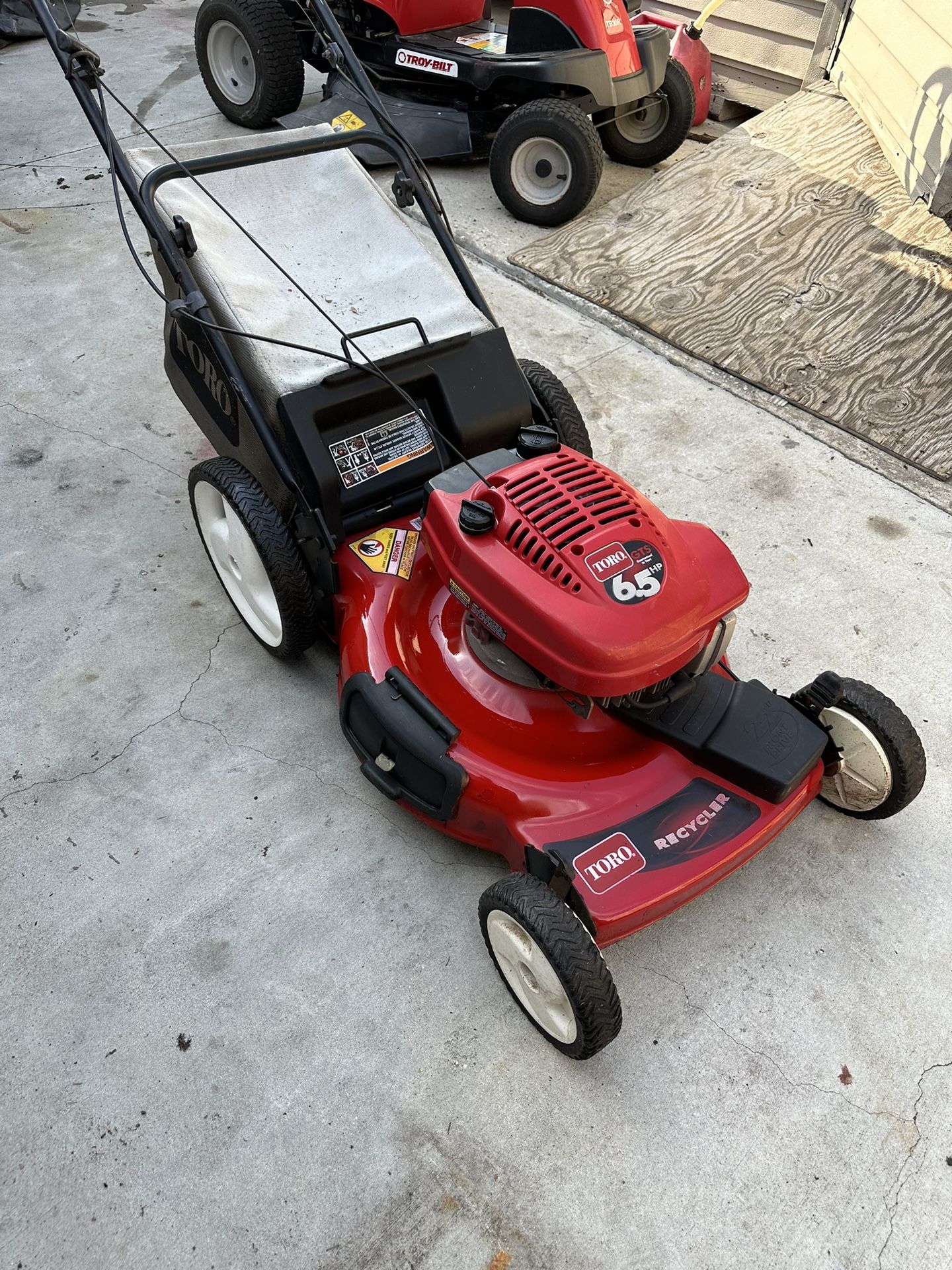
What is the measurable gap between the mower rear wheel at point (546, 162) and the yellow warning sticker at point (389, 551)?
2.50m

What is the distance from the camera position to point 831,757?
202 cm

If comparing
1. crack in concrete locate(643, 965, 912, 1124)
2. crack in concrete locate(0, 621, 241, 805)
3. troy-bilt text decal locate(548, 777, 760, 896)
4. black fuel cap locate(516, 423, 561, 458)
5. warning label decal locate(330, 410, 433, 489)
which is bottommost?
crack in concrete locate(0, 621, 241, 805)

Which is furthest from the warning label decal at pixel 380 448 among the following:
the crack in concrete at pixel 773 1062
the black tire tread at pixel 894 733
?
the crack in concrete at pixel 773 1062

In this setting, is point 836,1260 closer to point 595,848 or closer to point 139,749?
point 595,848

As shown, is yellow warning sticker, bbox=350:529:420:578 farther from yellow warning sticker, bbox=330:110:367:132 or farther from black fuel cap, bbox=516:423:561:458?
yellow warning sticker, bbox=330:110:367:132

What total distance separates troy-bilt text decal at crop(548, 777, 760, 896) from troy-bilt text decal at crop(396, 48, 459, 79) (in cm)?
356

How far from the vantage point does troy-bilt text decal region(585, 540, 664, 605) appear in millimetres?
1647

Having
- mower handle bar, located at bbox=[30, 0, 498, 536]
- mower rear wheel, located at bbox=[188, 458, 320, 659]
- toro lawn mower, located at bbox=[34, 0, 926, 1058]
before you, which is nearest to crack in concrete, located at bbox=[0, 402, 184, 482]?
toro lawn mower, located at bbox=[34, 0, 926, 1058]

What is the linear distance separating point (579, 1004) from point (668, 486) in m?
1.85

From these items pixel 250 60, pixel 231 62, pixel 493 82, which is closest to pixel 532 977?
pixel 493 82

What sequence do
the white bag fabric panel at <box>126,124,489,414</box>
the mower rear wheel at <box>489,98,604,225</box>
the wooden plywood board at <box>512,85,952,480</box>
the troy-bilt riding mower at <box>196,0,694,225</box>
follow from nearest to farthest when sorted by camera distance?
the white bag fabric panel at <box>126,124,489,414</box>, the wooden plywood board at <box>512,85,952,480</box>, the mower rear wheel at <box>489,98,604,225</box>, the troy-bilt riding mower at <box>196,0,694,225</box>

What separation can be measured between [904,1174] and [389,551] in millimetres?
1519

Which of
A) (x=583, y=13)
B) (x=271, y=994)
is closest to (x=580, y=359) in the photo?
(x=583, y=13)

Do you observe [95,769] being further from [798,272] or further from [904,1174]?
[798,272]
